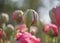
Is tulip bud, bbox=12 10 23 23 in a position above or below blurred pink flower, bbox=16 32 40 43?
above

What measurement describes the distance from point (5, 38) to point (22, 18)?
0.22 ft

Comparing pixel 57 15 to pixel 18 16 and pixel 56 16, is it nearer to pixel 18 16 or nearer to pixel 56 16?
pixel 56 16

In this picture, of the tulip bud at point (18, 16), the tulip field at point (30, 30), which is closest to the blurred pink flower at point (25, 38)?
the tulip field at point (30, 30)

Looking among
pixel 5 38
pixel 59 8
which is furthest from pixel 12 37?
pixel 59 8

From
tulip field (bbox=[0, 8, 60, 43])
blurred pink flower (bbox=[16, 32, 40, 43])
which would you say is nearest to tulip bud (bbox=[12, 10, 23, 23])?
tulip field (bbox=[0, 8, 60, 43])

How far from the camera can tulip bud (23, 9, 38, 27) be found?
55 centimetres

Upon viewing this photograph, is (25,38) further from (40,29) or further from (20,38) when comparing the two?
(40,29)

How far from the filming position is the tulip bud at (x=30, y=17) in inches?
21.7

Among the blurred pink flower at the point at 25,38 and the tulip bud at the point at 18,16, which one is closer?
the blurred pink flower at the point at 25,38

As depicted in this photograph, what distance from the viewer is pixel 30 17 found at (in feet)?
1.86

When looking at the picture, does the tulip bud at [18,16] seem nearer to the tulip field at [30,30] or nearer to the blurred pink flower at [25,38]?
the tulip field at [30,30]

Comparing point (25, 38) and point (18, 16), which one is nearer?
point (25, 38)

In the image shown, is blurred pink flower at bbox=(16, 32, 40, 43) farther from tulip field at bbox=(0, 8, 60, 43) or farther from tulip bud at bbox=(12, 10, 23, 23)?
tulip bud at bbox=(12, 10, 23, 23)

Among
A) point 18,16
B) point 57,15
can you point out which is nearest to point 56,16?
point 57,15
